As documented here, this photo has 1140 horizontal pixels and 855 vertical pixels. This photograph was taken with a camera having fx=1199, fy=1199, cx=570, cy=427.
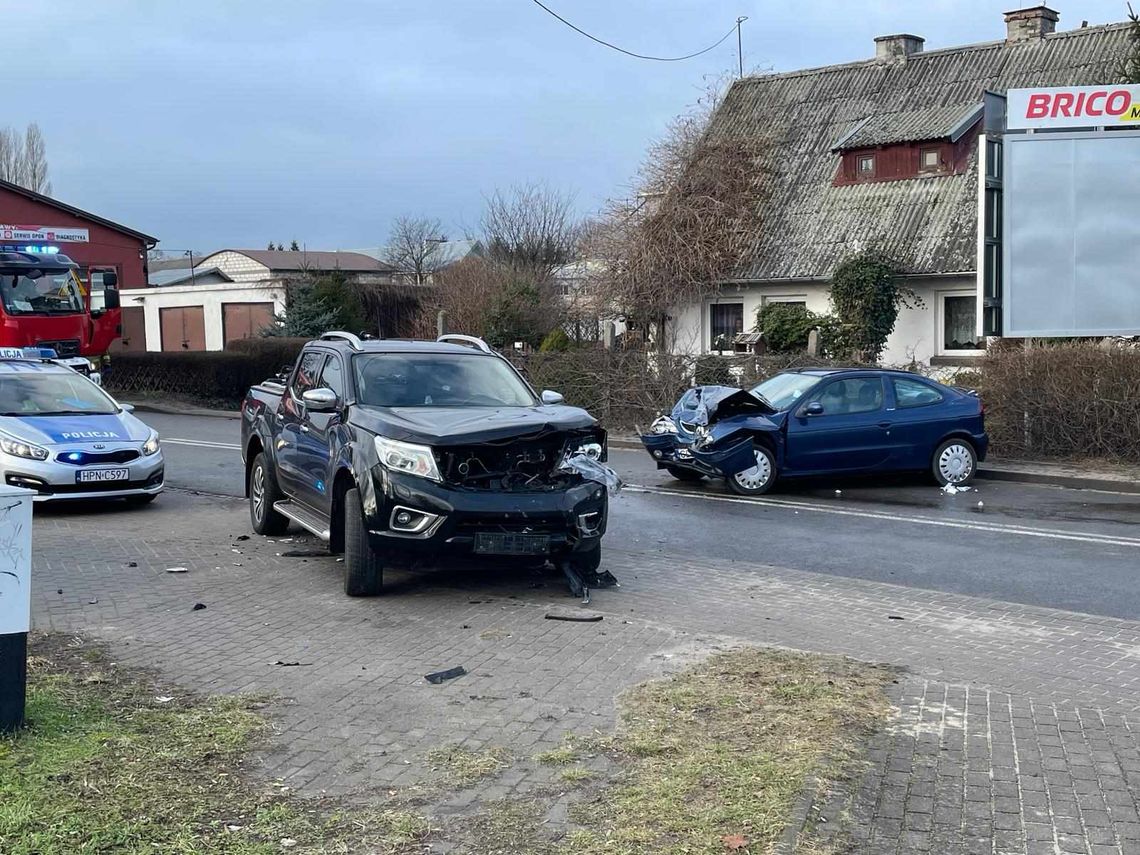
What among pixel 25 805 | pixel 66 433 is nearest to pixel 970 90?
pixel 66 433

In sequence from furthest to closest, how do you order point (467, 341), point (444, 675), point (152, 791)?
point (467, 341)
point (444, 675)
point (152, 791)

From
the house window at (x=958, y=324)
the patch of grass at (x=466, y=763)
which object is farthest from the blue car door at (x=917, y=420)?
the house window at (x=958, y=324)

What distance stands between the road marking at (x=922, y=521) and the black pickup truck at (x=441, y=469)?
16.8ft

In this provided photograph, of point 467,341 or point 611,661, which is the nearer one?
point 611,661

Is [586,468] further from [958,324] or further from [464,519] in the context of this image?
[958,324]

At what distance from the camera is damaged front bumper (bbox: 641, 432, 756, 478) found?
14719 mm

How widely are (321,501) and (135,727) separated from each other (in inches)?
150

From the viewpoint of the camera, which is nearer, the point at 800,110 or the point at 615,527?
the point at 615,527

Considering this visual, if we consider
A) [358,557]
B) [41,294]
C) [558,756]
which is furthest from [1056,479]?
[41,294]

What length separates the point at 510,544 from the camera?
26.6 ft

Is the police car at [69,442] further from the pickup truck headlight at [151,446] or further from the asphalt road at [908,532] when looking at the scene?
the asphalt road at [908,532]

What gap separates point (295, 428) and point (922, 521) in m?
6.76

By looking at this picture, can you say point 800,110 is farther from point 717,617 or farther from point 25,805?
point 25,805

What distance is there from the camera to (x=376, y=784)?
4863 millimetres
